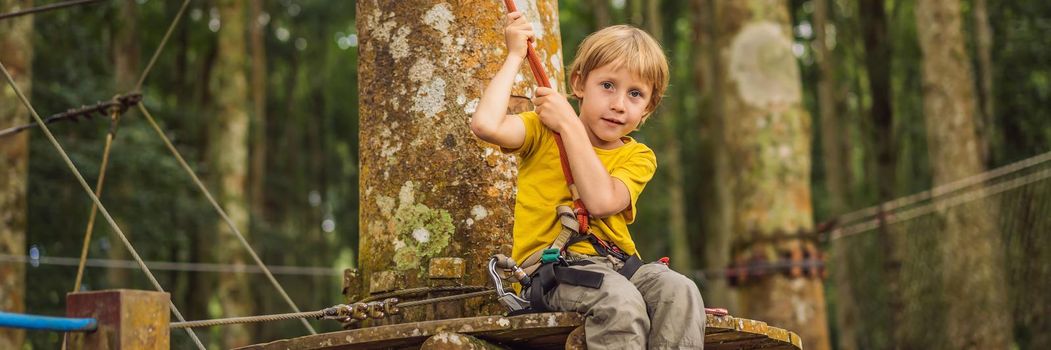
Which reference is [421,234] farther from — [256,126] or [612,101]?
[256,126]

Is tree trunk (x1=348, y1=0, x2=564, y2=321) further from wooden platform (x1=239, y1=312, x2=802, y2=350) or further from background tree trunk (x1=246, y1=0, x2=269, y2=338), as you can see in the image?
background tree trunk (x1=246, y1=0, x2=269, y2=338)

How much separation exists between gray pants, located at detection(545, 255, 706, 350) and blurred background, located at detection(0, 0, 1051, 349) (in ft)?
4.00

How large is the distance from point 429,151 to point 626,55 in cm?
74

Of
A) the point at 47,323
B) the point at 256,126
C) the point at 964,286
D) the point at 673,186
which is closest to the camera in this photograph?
the point at 47,323

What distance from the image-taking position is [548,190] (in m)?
3.18

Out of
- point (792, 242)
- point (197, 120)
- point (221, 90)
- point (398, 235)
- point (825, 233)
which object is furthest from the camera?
point (197, 120)

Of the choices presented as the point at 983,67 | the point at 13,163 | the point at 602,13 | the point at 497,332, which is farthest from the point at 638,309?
the point at 602,13

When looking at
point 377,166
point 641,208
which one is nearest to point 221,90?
point 641,208

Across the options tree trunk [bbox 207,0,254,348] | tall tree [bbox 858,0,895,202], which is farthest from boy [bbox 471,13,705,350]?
tall tree [bbox 858,0,895,202]

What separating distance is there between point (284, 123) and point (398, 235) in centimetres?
2240

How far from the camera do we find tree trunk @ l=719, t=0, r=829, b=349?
649 cm

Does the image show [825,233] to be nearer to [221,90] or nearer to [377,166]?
[377,166]

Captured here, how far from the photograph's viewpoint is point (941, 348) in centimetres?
1005

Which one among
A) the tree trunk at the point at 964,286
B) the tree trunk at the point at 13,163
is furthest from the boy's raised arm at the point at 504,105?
the tree trunk at the point at 964,286
